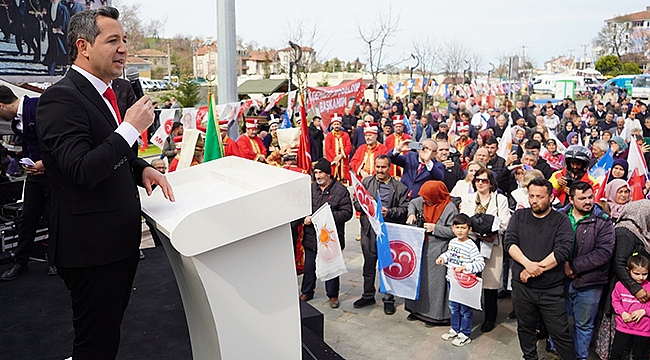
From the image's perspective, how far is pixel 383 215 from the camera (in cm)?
586

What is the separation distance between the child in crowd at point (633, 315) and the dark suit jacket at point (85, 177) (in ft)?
12.5

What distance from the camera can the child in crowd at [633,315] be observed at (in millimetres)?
4191

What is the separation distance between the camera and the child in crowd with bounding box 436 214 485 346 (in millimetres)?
5016

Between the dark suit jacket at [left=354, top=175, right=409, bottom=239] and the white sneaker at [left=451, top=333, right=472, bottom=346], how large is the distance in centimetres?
134

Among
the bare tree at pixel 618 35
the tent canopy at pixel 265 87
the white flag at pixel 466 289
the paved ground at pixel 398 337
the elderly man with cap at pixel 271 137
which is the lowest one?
the paved ground at pixel 398 337

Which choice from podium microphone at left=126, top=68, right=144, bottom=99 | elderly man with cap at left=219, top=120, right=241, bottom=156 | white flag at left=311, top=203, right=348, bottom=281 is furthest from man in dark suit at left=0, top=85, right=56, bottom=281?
elderly man with cap at left=219, top=120, right=241, bottom=156

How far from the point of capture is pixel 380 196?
239 inches

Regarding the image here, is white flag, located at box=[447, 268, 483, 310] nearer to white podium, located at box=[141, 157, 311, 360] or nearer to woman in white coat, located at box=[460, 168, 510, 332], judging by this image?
woman in white coat, located at box=[460, 168, 510, 332]

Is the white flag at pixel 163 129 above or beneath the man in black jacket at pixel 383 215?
above

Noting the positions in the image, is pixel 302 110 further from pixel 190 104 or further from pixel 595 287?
pixel 190 104

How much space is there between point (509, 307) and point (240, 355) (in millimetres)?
4451

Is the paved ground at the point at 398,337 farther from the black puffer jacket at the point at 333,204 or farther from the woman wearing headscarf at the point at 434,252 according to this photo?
the black puffer jacket at the point at 333,204

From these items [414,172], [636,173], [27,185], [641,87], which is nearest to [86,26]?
[27,185]

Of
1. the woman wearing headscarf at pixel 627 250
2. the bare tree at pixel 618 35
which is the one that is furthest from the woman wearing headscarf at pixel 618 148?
the bare tree at pixel 618 35
